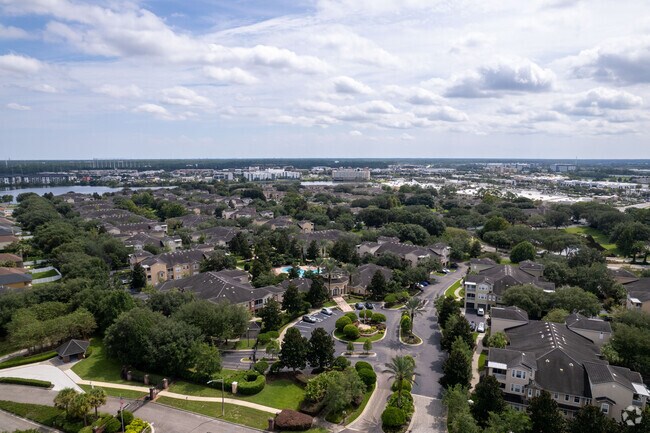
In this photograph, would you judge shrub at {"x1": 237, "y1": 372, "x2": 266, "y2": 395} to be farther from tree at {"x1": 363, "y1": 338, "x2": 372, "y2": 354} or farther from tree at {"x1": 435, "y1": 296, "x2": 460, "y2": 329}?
tree at {"x1": 435, "y1": 296, "x2": 460, "y2": 329}

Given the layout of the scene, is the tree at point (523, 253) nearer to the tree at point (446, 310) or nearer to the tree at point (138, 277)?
the tree at point (446, 310)

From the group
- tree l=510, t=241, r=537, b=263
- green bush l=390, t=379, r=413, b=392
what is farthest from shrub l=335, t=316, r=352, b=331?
tree l=510, t=241, r=537, b=263

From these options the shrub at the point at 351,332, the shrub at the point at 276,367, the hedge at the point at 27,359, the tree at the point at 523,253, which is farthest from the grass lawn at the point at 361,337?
the tree at the point at 523,253

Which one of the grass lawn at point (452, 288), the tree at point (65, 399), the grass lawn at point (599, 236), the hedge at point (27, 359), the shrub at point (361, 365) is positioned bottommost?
the hedge at point (27, 359)

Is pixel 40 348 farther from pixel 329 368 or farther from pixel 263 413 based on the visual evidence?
pixel 329 368

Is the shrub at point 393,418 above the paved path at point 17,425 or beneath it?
above

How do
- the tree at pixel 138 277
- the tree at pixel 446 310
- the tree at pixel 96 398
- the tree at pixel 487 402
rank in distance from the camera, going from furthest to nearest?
the tree at pixel 138 277
the tree at pixel 446 310
the tree at pixel 96 398
the tree at pixel 487 402
